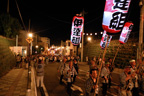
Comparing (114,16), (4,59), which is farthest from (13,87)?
(114,16)

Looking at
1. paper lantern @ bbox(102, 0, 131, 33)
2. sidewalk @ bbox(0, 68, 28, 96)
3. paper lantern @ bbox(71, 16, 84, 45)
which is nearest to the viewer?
paper lantern @ bbox(102, 0, 131, 33)

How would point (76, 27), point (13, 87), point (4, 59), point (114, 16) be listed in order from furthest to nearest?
point (4, 59) < point (76, 27) < point (13, 87) < point (114, 16)

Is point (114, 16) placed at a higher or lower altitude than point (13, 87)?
higher

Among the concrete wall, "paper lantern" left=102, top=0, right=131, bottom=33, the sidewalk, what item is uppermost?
"paper lantern" left=102, top=0, right=131, bottom=33

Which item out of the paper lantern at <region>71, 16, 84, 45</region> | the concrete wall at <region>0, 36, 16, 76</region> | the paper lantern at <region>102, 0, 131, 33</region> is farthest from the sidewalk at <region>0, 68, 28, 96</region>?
the paper lantern at <region>71, 16, 84, 45</region>

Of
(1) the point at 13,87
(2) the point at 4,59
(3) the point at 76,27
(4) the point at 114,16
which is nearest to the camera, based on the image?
(4) the point at 114,16

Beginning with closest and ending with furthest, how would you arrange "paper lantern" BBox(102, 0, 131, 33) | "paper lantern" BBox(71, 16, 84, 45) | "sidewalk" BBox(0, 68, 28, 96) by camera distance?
"paper lantern" BBox(102, 0, 131, 33)
"sidewalk" BBox(0, 68, 28, 96)
"paper lantern" BBox(71, 16, 84, 45)

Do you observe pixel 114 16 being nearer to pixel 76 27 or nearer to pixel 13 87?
pixel 76 27

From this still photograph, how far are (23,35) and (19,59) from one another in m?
30.7

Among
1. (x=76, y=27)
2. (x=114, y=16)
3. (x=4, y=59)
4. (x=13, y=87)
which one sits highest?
(x=76, y=27)

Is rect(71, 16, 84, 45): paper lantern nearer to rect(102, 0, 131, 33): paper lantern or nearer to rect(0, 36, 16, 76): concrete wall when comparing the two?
rect(102, 0, 131, 33): paper lantern

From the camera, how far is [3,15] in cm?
1714

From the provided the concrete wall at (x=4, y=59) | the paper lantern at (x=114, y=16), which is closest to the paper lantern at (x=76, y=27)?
the paper lantern at (x=114, y=16)

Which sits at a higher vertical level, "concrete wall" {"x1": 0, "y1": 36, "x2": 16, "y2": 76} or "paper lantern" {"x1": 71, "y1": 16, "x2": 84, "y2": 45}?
"paper lantern" {"x1": 71, "y1": 16, "x2": 84, "y2": 45}
